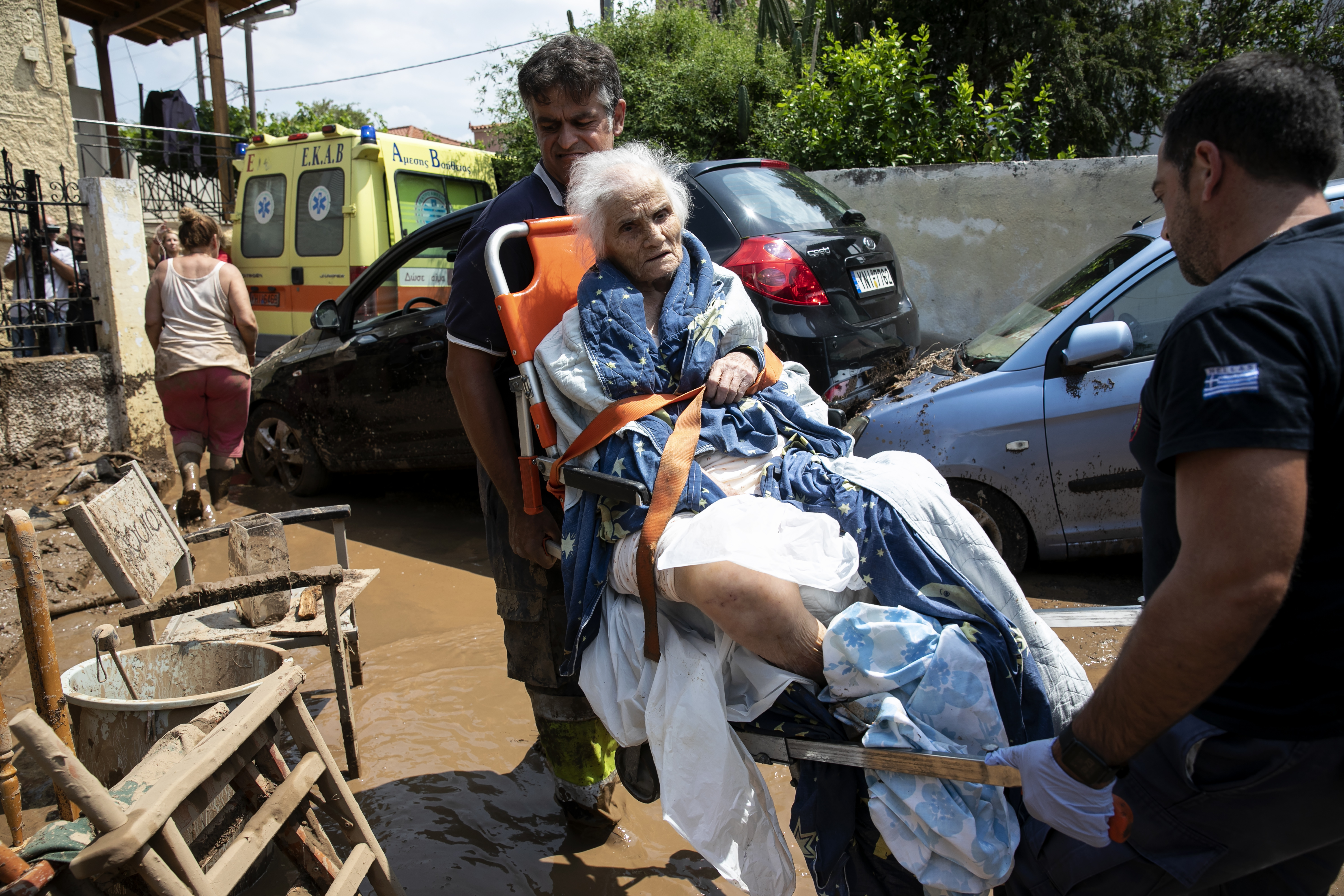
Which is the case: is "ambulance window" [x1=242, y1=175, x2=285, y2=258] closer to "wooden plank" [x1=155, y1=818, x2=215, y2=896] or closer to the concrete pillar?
the concrete pillar

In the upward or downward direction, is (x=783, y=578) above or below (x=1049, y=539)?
above

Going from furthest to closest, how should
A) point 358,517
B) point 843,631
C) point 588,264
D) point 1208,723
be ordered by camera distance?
1. point 358,517
2. point 588,264
3. point 843,631
4. point 1208,723

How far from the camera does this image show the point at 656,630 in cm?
186

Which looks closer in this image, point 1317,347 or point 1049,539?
point 1317,347

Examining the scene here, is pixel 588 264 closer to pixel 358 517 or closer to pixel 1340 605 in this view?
pixel 1340 605

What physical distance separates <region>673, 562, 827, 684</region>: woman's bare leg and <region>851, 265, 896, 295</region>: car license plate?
3.13 m

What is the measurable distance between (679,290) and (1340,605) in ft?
5.00

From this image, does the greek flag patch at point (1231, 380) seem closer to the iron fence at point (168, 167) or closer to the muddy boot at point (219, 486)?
the muddy boot at point (219, 486)

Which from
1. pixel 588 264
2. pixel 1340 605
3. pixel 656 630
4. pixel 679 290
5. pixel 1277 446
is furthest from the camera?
pixel 588 264

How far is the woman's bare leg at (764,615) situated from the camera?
1711mm

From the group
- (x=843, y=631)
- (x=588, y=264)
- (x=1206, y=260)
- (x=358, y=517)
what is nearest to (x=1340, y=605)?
(x=1206, y=260)

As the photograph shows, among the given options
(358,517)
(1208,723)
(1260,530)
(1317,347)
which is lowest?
(358,517)

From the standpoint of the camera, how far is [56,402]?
624cm

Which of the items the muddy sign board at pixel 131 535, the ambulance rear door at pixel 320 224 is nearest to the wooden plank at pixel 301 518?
the muddy sign board at pixel 131 535
